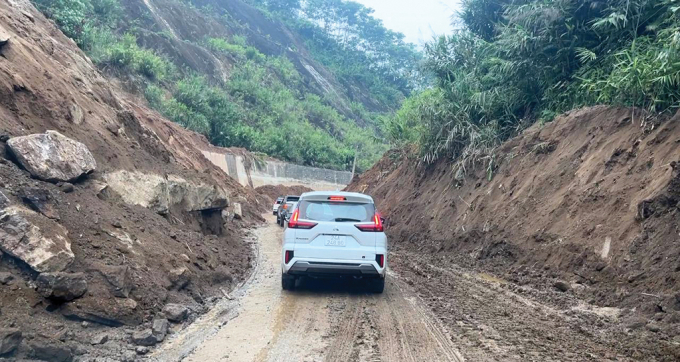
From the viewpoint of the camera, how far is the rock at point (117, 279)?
721cm

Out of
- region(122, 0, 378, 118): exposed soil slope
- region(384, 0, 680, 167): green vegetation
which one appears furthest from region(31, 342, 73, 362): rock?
region(122, 0, 378, 118): exposed soil slope

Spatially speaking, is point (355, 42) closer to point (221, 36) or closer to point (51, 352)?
point (221, 36)

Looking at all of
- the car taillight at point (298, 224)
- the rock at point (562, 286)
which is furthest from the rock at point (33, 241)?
the rock at point (562, 286)

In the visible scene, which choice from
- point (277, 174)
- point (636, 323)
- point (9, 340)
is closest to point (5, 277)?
point (9, 340)

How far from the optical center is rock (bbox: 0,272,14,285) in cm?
613

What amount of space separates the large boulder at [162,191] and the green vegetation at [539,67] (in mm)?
8568

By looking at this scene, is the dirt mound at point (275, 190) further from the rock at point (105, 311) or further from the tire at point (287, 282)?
the rock at point (105, 311)

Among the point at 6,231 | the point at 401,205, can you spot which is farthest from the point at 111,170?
the point at 401,205

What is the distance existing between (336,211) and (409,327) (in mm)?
2811

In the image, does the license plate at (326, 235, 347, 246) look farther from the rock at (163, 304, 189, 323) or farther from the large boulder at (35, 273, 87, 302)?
the large boulder at (35, 273, 87, 302)

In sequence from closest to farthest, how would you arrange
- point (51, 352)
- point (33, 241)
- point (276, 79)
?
point (51, 352), point (33, 241), point (276, 79)

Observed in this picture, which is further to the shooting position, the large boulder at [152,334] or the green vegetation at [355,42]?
the green vegetation at [355,42]

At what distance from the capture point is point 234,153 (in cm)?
4319

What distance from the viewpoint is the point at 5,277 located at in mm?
6168
